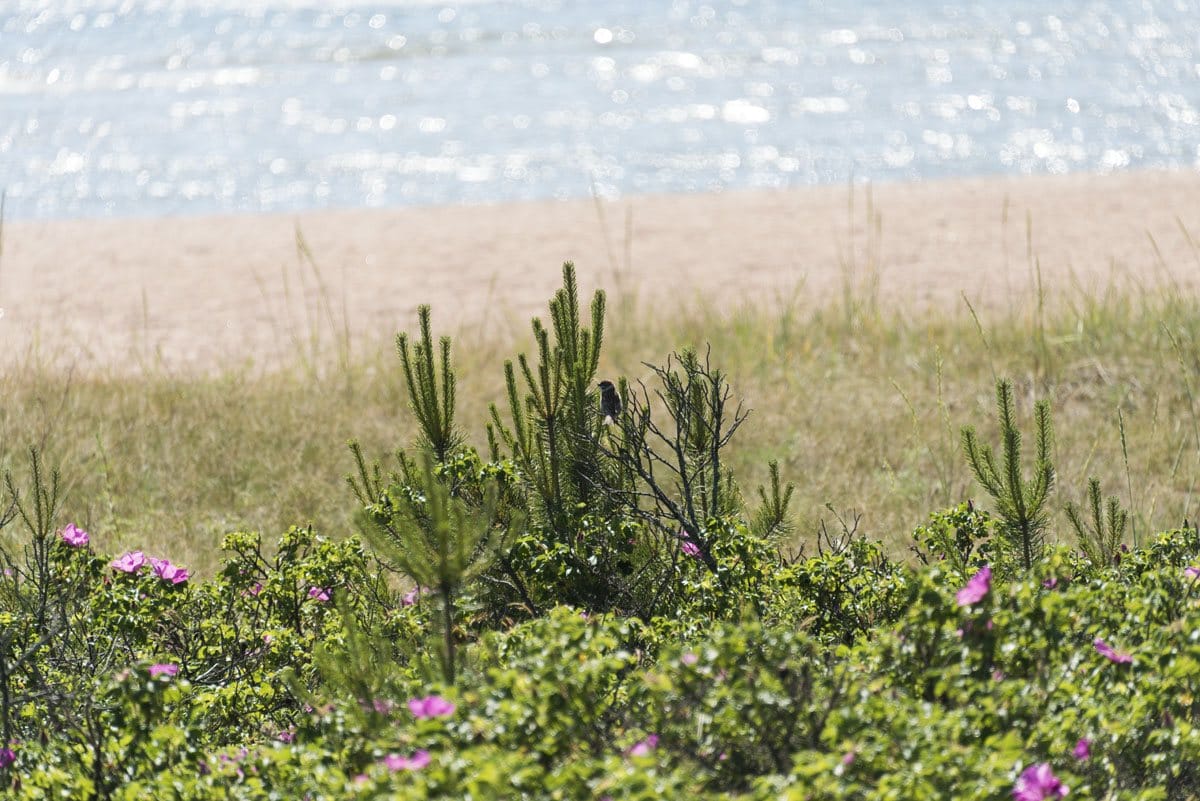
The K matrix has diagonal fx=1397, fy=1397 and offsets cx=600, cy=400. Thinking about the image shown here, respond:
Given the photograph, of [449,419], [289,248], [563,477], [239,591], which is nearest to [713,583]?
[563,477]

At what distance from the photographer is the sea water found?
12328mm

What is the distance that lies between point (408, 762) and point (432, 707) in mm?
125

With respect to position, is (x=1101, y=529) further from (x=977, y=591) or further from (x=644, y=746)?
(x=644, y=746)

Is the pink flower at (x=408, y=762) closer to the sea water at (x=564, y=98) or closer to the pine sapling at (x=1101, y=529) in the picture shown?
the pine sapling at (x=1101, y=529)

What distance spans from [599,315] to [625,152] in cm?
1002

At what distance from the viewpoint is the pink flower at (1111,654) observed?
2322 millimetres

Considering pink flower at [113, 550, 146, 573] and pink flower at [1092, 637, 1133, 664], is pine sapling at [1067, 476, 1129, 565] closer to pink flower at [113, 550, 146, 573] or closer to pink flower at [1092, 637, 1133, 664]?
pink flower at [1092, 637, 1133, 664]

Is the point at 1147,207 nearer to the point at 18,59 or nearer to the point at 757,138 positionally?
the point at 757,138

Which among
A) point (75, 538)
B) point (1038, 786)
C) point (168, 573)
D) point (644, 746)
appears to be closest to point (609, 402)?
point (168, 573)

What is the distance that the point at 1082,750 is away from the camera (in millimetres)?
2121

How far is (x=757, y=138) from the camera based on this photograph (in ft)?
43.8

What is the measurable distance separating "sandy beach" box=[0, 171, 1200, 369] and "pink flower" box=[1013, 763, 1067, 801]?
16.5 ft

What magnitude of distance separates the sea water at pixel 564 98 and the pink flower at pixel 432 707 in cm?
992

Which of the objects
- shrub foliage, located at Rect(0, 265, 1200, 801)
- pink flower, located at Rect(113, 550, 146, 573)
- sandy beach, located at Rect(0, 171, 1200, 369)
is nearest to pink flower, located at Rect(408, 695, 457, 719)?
shrub foliage, located at Rect(0, 265, 1200, 801)
